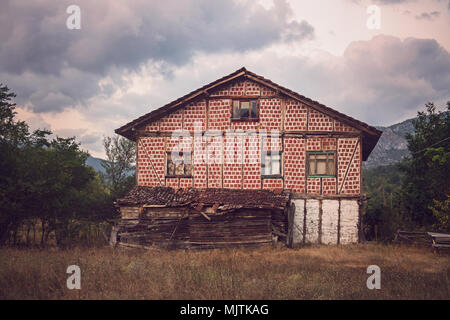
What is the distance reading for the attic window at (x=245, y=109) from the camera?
1828cm

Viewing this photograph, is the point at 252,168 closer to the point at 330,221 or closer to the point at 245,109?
the point at 245,109

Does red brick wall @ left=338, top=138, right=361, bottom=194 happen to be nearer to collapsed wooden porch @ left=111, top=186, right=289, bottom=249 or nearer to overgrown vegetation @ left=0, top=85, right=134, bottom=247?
collapsed wooden porch @ left=111, top=186, right=289, bottom=249

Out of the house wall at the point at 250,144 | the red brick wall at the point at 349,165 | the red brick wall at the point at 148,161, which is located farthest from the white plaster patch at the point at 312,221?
the red brick wall at the point at 148,161

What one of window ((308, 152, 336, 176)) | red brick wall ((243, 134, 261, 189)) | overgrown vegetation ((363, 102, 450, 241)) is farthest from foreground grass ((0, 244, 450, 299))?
overgrown vegetation ((363, 102, 450, 241))

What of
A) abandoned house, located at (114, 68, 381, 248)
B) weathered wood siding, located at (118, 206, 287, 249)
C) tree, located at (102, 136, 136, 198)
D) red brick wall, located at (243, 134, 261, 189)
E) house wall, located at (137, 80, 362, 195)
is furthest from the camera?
tree, located at (102, 136, 136, 198)

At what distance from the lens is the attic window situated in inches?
720

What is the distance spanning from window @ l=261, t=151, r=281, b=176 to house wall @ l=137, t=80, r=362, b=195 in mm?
253

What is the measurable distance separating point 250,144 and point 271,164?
167 cm

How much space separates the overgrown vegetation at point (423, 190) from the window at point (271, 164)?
26.0 ft

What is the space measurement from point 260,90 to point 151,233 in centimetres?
1025

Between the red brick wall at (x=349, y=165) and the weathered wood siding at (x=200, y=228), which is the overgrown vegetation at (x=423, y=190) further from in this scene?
the weathered wood siding at (x=200, y=228)

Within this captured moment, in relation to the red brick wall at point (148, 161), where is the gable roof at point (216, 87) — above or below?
above
